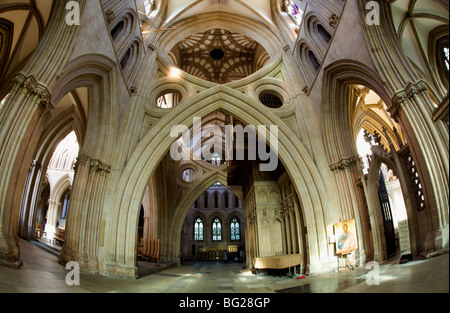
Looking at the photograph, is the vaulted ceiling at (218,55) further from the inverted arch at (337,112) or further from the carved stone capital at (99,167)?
the carved stone capital at (99,167)

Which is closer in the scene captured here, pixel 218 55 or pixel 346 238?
pixel 346 238

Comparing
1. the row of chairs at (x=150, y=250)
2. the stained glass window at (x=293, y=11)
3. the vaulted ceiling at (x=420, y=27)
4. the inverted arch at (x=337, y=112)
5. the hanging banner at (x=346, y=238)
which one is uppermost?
the stained glass window at (x=293, y=11)

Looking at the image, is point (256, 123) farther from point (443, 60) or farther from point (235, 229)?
point (235, 229)

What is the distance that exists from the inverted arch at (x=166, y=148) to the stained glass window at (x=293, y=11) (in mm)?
5699

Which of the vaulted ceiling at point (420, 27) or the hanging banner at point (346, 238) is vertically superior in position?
the vaulted ceiling at point (420, 27)

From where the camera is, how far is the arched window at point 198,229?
98.1 feet

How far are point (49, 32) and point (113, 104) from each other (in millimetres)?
4170

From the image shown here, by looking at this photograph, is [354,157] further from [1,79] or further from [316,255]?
[1,79]

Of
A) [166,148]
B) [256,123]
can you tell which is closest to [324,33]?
[256,123]

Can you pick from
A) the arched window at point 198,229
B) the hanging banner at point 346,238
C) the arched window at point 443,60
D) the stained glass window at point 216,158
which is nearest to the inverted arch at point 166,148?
the hanging banner at point 346,238

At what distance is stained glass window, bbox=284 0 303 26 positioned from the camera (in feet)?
46.5

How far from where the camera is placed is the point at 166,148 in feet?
38.7

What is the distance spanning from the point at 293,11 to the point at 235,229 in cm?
2334

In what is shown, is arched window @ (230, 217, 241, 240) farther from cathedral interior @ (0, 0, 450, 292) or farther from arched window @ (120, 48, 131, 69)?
arched window @ (120, 48, 131, 69)
